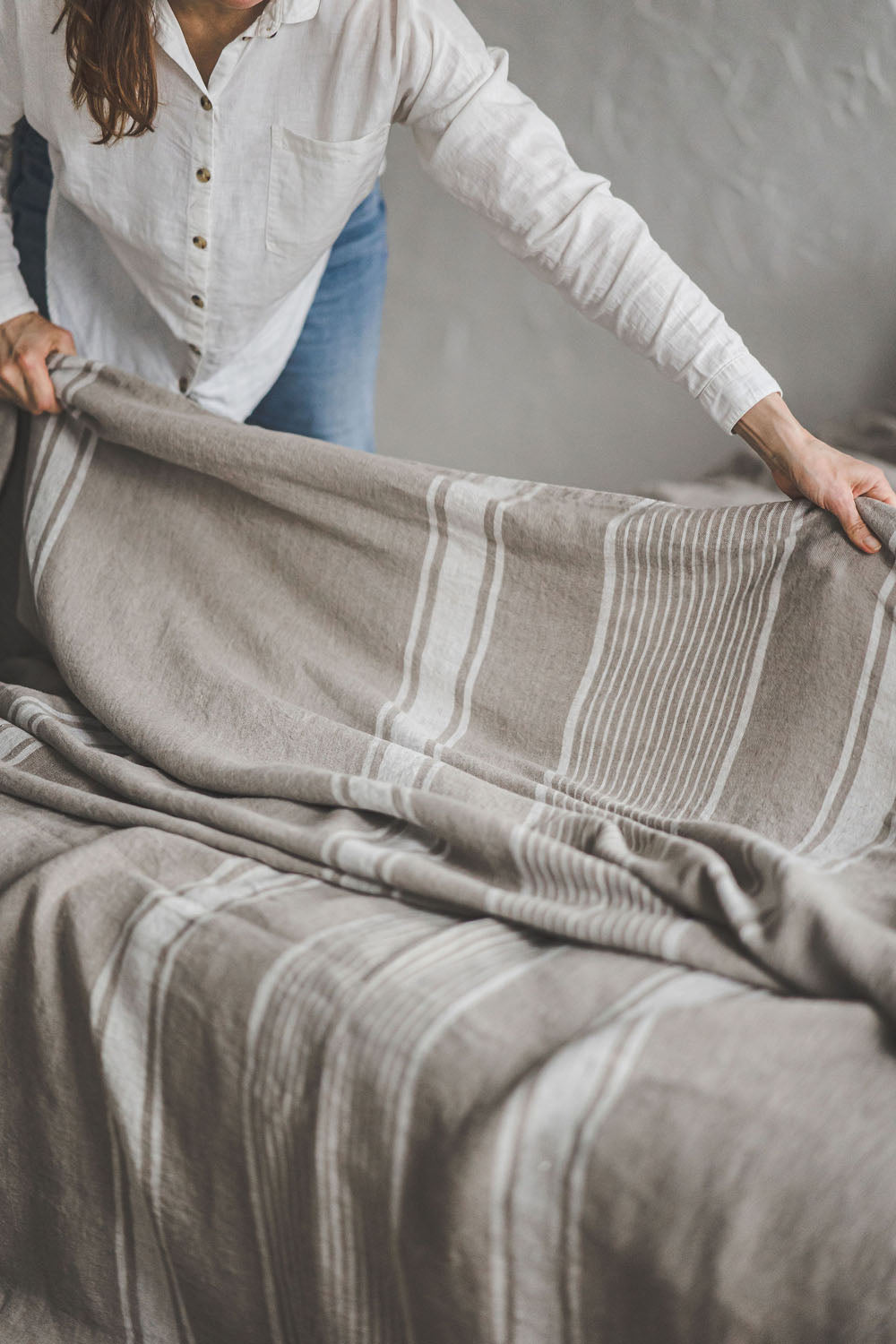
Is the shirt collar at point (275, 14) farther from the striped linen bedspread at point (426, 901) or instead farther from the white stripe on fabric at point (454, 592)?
the white stripe on fabric at point (454, 592)

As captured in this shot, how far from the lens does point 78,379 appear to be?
98 cm

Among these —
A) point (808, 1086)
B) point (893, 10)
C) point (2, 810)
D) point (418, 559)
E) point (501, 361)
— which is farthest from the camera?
point (501, 361)

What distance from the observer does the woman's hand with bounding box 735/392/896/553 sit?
80 cm

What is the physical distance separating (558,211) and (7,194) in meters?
0.58

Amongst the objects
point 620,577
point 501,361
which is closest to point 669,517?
point 620,577

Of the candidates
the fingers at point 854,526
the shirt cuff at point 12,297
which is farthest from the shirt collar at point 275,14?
the fingers at point 854,526

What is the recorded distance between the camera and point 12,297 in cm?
101

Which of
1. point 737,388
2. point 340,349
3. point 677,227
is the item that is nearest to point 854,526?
point 737,388

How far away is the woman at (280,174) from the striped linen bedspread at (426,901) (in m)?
0.10

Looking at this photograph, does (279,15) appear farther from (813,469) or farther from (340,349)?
(813,469)

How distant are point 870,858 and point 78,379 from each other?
79 cm

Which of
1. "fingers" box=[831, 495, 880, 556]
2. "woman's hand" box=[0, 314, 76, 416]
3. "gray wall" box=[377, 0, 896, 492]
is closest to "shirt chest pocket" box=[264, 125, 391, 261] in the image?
"woman's hand" box=[0, 314, 76, 416]

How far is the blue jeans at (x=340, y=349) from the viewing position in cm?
121

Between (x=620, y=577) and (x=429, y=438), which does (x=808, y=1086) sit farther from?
(x=429, y=438)
